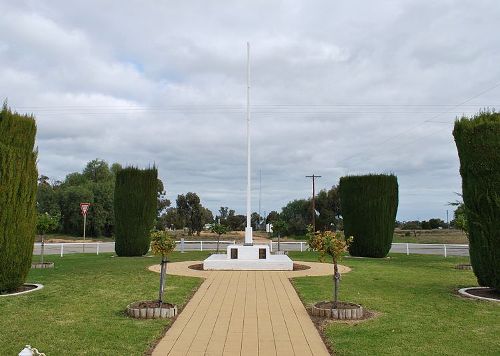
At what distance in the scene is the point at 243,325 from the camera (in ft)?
24.8

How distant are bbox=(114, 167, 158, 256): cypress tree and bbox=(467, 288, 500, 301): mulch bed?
1555 cm

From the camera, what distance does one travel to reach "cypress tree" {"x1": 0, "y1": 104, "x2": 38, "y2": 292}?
10.3 m

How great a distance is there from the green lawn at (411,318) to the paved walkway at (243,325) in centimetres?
44

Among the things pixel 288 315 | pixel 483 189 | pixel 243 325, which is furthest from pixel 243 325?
pixel 483 189

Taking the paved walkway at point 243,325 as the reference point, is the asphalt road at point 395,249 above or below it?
above

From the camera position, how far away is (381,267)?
1720cm

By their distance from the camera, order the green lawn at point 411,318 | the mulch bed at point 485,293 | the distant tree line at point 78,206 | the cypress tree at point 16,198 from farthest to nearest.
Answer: the distant tree line at point 78,206 < the mulch bed at point 485,293 < the cypress tree at point 16,198 < the green lawn at point 411,318

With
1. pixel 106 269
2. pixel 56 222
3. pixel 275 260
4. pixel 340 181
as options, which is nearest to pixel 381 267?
pixel 275 260

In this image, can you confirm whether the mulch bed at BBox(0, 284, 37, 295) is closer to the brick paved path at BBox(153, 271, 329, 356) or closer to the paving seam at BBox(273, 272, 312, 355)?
the brick paved path at BBox(153, 271, 329, 356)

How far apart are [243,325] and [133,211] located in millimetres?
16060

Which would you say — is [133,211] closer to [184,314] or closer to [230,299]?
[230,299]

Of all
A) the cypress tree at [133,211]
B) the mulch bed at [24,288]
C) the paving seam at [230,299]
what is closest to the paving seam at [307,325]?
the paving seam at [230,299]

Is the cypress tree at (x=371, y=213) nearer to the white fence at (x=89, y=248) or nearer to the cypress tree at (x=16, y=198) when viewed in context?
the white fence at (x=89, y=248)

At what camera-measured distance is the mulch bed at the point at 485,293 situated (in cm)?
1058
